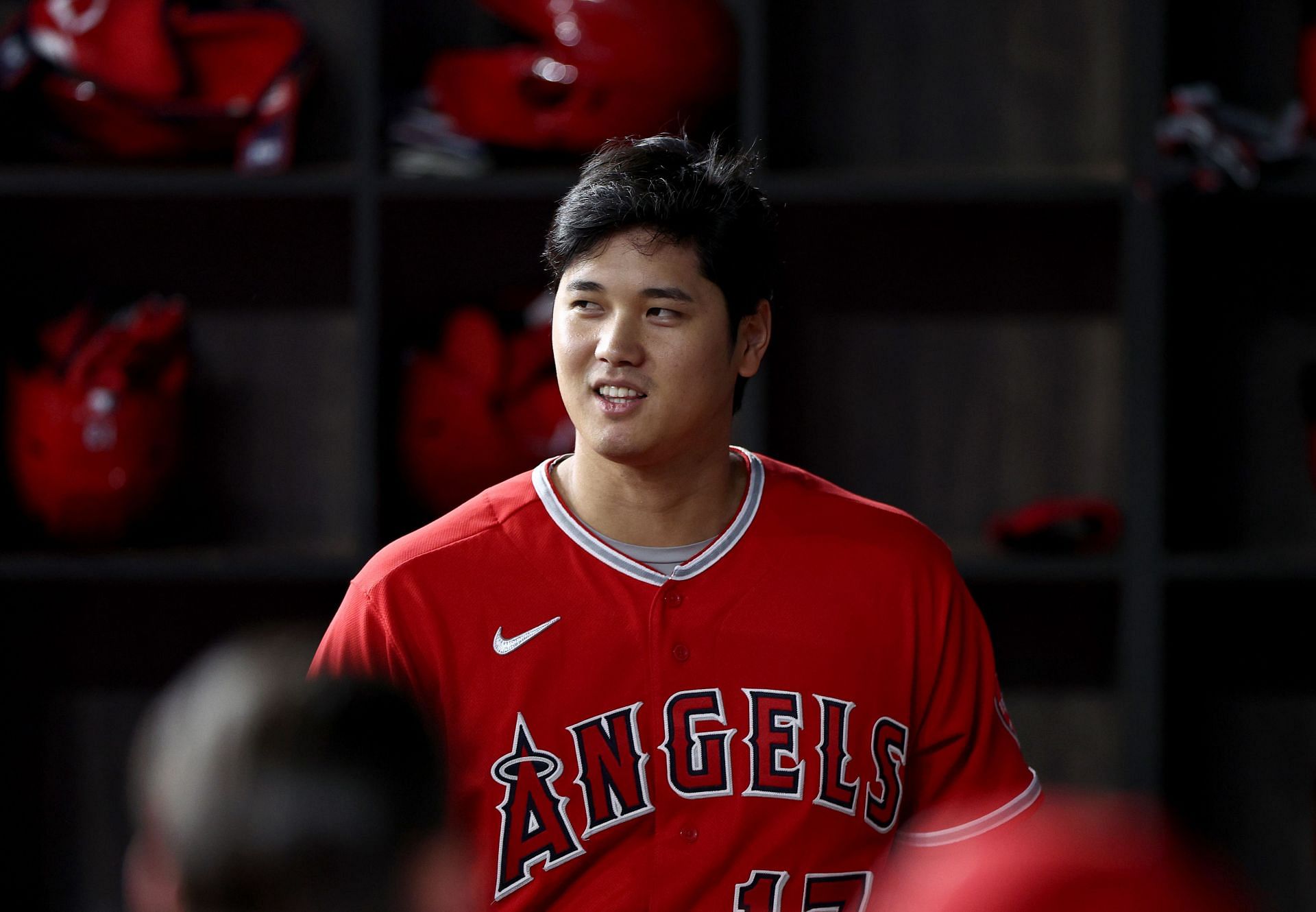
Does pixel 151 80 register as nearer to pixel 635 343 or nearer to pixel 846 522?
pixel 635 343

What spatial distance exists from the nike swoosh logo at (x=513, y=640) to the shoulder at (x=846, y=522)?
0.26m

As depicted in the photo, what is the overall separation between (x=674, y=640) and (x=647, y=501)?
15cm

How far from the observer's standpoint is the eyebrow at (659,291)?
1.28 meters

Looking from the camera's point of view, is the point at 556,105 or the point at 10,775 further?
the point at 10,775

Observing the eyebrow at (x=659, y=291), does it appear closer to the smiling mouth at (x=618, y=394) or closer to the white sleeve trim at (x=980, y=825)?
the smiling mouth at (x=618, y=394)

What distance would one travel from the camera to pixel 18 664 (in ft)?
7.59

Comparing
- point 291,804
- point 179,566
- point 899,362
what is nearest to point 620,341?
point 291,804

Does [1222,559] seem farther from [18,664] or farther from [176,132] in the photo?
[18,664]

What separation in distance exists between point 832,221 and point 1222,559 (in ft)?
2.65

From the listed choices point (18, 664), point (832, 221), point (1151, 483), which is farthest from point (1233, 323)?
point (18, 664)

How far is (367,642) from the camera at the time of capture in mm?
1236

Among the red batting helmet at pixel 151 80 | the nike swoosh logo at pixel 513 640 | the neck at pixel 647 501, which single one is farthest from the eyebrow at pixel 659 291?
the red batting helmet at pixel 151 80

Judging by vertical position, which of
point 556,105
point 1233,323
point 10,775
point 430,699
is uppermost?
point 556,105

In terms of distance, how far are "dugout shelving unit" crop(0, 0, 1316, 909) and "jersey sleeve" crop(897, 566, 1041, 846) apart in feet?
3.26
